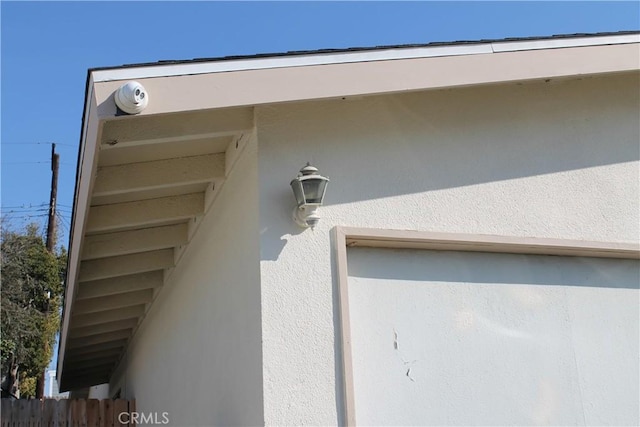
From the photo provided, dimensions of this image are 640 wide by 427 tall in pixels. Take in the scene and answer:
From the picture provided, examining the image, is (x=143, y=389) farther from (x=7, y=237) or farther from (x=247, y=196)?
(x=7, y=237)

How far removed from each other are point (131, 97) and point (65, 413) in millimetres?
5133

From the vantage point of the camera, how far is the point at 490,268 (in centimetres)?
405

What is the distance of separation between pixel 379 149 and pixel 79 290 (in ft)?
12.1

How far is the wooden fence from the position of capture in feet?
23.5

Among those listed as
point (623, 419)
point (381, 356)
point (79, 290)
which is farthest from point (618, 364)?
point (79, 290)

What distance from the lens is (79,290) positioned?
6.44m

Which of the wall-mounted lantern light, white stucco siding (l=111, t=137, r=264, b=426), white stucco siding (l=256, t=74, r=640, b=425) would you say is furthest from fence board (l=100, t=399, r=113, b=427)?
the wall-mounted lantern light

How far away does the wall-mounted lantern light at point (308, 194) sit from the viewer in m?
3.56

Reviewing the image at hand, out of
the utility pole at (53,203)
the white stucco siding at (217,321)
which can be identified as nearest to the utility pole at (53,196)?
the utility pole at (53,203)

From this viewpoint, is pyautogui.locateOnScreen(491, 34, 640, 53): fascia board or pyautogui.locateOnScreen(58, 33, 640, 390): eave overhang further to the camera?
pyautogui.locateOnScreen(491, 34, 640, 53): fascia board

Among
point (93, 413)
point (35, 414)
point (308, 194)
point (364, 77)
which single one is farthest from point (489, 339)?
point (35, 414)

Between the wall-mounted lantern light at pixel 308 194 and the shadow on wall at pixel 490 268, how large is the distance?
33 centimetres

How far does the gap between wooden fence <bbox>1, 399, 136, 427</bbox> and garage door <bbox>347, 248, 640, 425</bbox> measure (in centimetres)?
452

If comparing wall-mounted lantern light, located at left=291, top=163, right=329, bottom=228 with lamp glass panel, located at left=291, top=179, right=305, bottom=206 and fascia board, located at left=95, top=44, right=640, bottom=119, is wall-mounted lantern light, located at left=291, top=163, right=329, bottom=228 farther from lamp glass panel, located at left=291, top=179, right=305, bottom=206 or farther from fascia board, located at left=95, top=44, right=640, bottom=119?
fascia board, located at left=95, top=44, right=640, bottom=119
